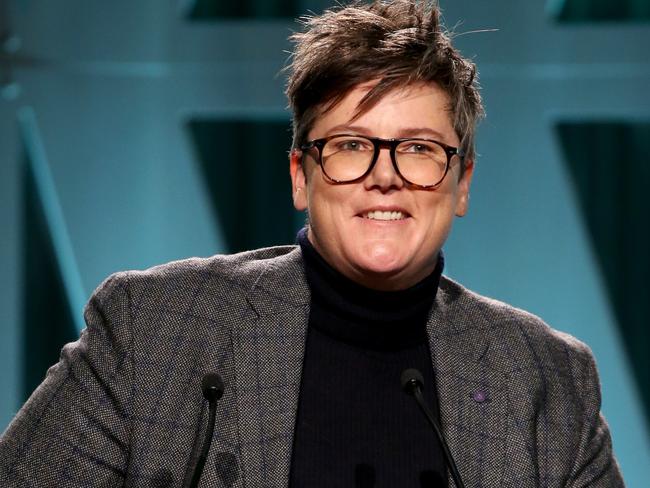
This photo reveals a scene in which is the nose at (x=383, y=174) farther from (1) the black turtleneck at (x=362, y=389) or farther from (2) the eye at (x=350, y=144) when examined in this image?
(1) the black turtleneck at (x=362, y=389)

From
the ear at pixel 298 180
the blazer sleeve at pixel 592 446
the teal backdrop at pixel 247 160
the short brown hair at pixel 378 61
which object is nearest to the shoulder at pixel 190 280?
the ear at pixel 298 180

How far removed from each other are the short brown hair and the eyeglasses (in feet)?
0.18

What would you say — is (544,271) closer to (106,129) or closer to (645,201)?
(645,201)

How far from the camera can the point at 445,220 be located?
5.56 feet

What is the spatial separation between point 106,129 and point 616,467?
1.83 m

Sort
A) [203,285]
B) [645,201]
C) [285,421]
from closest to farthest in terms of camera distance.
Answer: [285,421] → [203,285] → [645,201]

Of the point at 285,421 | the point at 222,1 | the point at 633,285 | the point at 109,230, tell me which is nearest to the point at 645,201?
the point at 633,285

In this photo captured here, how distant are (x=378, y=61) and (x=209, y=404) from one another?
585 millimetres

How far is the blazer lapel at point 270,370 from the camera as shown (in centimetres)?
155

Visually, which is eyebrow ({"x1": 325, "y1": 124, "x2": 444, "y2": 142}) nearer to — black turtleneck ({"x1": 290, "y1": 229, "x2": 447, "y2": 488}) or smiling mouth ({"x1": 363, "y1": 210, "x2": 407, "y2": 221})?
smiling mouth ({"x1": 363, "y1": 210, "x2": 407, "y2": 221})

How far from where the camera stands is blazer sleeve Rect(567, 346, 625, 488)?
169cm

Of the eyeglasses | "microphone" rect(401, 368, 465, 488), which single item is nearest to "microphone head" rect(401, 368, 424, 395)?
"microphone" rect(401, 368, 465, 488)

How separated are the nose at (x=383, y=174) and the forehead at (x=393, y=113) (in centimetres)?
3

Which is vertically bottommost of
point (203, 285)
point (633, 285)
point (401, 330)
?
point (633, 285)
